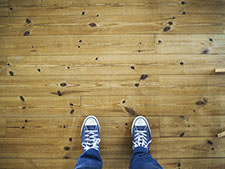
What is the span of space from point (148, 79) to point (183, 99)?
289 millimetres


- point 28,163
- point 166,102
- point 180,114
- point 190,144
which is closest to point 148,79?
point 166,102

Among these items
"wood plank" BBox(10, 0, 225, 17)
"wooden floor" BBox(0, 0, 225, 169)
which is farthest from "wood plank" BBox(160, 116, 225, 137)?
"wood plank" BBox(10, 0, 225, 17)

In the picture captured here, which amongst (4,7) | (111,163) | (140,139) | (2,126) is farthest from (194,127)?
(4,7)

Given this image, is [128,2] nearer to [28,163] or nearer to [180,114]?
[180,114]

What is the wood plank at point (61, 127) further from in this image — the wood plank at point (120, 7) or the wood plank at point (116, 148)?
the wood plank at point (120, 7)

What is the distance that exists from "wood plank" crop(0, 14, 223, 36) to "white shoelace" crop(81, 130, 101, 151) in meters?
0.72

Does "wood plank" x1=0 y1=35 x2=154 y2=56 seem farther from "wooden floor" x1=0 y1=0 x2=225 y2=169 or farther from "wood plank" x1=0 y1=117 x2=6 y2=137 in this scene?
"wood plank" x1=0 y1=117 x2=6 y2=137

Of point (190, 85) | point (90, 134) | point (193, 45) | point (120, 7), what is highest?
point (120, 7)

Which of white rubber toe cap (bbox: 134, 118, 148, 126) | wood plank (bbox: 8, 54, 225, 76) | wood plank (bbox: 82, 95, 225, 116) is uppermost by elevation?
wood plank (bbox: 8, 54, 225, 76)

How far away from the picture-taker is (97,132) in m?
1.10

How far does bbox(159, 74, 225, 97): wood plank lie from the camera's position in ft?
3.69

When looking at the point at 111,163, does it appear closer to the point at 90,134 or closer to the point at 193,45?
the point at 90,134

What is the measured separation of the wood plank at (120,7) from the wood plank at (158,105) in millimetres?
631

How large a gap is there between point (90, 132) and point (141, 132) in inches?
14.0
